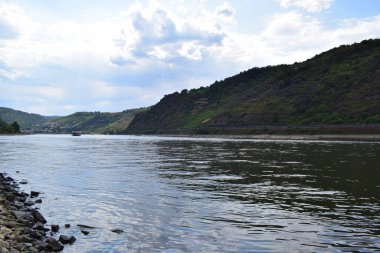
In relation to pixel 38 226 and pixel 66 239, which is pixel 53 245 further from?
pixel 38 226

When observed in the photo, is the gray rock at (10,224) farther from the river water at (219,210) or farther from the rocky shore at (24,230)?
the river water at (219,210)

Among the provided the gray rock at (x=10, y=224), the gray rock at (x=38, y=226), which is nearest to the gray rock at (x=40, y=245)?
the gray rock at (x=38, y=226)

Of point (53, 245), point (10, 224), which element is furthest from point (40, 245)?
point (10, 224)

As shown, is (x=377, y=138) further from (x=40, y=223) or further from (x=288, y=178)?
(x=40, y=223)

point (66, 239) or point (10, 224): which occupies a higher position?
point (10, 224)

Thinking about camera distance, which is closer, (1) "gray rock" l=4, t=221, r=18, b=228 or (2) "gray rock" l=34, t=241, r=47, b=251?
(2) "gray rock" l=34, t=241, r=47, b=251

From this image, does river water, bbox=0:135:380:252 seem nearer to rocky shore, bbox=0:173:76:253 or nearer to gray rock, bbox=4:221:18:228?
rocky shore, bbox=0:173:76:253

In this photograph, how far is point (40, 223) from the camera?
20547 millimetres

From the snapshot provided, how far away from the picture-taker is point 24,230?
1873 centimetres

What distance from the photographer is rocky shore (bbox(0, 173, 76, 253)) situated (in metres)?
16.1

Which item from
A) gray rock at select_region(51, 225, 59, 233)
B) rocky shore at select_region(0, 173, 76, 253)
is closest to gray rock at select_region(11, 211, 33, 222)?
rocky shore at select_region(0, 173, 76, 253)

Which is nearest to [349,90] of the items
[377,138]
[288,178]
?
[377,138]

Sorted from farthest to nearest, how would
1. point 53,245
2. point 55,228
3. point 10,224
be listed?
point 55,228
point 10,224
point 53,245

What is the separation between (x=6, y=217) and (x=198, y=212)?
1111 centimetres
